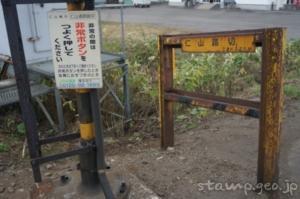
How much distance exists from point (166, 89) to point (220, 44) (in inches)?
35.2

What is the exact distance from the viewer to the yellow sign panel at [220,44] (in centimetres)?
290

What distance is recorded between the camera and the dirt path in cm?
332

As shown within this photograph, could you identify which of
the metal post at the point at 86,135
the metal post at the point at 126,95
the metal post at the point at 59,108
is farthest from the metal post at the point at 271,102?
the metal post at the point at 59,108

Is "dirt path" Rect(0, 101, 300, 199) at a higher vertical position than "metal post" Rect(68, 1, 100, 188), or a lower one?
lower

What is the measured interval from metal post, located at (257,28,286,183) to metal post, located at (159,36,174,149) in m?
1.16

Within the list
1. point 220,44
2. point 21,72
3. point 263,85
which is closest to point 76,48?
point 21,72

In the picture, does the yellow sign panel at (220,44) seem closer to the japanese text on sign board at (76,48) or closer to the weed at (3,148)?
the japanese text on sign board at (76,48)

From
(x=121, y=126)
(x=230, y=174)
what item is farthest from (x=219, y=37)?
(x=121, y=126)

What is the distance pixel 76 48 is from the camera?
257cm

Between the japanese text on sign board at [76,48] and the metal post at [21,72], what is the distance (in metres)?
0.22

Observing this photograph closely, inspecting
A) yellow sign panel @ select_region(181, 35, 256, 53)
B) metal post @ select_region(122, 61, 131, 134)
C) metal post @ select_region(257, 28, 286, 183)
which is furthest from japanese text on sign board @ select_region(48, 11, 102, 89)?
metal post @ select_region(122, 61, 131, 134)

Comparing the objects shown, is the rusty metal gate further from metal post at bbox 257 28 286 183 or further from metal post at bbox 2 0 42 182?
metal post at bbox 2 0 42 182

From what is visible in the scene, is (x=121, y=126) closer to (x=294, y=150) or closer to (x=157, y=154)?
(x=157, y=154)

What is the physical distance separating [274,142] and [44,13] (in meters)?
3.79
